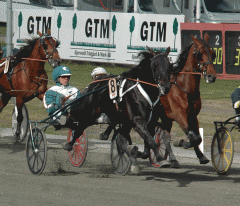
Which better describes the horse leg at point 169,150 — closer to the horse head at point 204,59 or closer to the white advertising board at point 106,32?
the horse head at point 204,59

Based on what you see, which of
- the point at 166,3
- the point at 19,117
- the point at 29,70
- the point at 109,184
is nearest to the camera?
the point at 109,184

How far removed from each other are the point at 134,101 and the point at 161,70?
642 millimetres

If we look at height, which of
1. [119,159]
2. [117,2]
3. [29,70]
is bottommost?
[119,159]

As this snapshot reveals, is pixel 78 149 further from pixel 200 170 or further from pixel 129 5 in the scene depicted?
pixel 129 5

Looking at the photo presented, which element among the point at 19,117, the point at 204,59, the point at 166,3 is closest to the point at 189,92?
the point at 204,59

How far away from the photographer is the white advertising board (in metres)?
24.8

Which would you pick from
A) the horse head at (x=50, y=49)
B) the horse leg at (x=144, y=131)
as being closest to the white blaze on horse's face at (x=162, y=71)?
the horse leg at (x=144, y=131)

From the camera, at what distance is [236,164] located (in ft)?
33.9

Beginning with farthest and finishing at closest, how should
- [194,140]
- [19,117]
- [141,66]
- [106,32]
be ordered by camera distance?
[106,32] → [19,117] → [194,140] → [141,66]

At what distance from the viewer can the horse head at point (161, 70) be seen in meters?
8.40

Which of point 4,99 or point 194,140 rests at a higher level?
point 4,99

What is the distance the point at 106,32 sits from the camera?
2678 centimetres

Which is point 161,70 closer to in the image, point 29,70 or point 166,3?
point 29,70

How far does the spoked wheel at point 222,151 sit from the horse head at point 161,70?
1481mm
